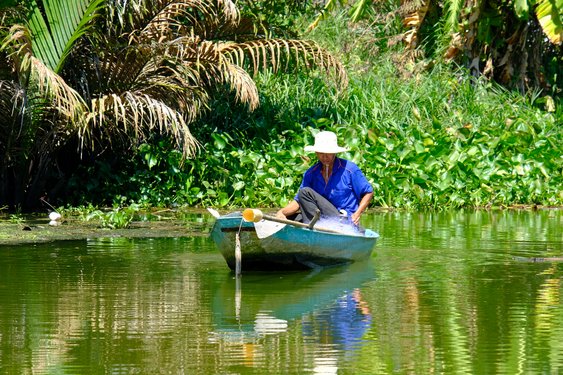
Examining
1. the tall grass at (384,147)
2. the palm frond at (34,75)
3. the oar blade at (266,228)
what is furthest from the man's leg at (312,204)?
the tall grass at (384,147)

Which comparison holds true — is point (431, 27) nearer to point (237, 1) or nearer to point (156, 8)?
point (237, 1)

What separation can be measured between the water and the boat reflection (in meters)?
0.01

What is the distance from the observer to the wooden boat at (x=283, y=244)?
954 centimetres

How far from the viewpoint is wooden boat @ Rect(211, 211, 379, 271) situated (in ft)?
31.3

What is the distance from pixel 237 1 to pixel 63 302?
30.3ft

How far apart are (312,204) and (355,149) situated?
21.3 ft

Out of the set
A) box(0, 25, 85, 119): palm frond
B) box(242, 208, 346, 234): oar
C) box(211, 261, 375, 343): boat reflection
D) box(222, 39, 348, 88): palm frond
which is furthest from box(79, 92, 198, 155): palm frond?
box(242, 208, 346, 234): oar

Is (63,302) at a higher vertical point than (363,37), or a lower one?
lower

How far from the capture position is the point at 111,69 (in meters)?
14.8

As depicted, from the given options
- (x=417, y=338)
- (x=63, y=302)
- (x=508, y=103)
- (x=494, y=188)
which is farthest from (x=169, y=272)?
(x=508, y=103)

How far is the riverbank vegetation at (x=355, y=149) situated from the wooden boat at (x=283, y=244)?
4.99 meters

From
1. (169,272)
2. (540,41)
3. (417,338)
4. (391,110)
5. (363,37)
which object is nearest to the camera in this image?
(417,338)

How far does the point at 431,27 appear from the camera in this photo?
21.0 metres

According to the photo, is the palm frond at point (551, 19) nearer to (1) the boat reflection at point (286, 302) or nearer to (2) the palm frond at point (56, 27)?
(2) the palm frond at point (56, 27)
